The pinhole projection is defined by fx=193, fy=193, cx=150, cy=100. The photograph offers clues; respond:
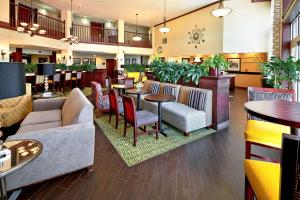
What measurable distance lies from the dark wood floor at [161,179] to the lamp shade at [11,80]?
129 cm

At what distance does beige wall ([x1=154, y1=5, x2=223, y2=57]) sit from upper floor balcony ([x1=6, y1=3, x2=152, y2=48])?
2418 millimetres

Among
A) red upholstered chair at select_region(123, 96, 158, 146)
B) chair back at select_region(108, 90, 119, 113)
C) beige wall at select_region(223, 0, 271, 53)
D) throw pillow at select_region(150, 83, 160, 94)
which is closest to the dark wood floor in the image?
red upholstered chair at select_region(123, 96, 158, 146)

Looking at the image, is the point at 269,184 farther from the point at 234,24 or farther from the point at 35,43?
the point at 35,43

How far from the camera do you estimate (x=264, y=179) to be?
4.16 feet

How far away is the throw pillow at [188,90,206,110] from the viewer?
410 cm

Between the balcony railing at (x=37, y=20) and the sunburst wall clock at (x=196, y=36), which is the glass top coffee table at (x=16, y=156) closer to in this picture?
the balcony railing at (x=37, y=20)

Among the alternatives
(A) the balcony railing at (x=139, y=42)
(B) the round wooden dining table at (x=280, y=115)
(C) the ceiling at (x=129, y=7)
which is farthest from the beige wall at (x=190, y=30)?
(B) the round wooden dining table at (x=280, y=115)

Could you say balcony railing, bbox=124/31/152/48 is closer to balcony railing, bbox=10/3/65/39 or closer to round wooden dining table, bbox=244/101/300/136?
balcony railing, bbox=10/3/65/39

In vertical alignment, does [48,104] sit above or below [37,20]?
below

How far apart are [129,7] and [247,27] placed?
654 cm

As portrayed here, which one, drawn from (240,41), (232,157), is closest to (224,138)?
(232,157)

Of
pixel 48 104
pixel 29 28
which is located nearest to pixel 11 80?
pixel 48 104

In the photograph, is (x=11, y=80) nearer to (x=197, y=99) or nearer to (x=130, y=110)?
(x=130, y=110)

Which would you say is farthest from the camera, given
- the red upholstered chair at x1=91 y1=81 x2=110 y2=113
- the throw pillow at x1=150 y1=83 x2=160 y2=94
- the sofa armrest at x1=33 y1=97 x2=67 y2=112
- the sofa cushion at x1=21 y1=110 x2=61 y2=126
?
the throw pillow at x1=150 y1=83 x2=160 y2=94
